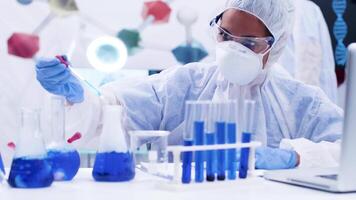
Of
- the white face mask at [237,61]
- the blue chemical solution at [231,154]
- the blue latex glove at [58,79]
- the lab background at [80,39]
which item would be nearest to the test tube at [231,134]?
the blue chemical solution at [231,154]

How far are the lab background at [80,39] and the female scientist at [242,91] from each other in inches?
16.5

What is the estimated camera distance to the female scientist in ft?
5.40

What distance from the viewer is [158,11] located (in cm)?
243

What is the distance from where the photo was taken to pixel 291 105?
1.84 metres

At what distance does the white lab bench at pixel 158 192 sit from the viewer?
→ 86cm

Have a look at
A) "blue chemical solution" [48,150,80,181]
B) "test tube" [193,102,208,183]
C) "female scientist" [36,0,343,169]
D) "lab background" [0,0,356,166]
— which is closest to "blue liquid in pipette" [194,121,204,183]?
"test tube" [193,102,208,183]

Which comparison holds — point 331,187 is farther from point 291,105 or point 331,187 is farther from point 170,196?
point 291,105

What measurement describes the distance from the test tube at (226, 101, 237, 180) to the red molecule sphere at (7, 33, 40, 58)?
1.49 meters

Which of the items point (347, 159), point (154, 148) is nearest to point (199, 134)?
point (154, 148)

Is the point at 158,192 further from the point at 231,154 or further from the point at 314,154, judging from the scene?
the point at 314,154

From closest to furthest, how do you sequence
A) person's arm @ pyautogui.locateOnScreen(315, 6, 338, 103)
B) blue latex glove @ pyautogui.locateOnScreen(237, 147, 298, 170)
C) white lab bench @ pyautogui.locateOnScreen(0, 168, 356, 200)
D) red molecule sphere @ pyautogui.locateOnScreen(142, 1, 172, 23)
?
1. white lab bench @ pyautogui.locateOnScreen(0, 168, 356, 200)
2. blue latex glove @ pyautogui.locateOnScreen(237, 147, 298, 170)
3. red molecule sphere @ pyautogui.locateOnScreen(142, 1, 172, 23)
4. person's arm @ pyautogui.locateOnScreen(315, 6, 338, 103)

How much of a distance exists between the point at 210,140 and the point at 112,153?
19cm

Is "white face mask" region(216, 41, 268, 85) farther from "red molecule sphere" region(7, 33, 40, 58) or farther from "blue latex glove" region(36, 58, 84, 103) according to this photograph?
"red molecule sphere" region(7, 33, 40, 58)

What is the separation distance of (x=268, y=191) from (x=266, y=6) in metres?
0.94
